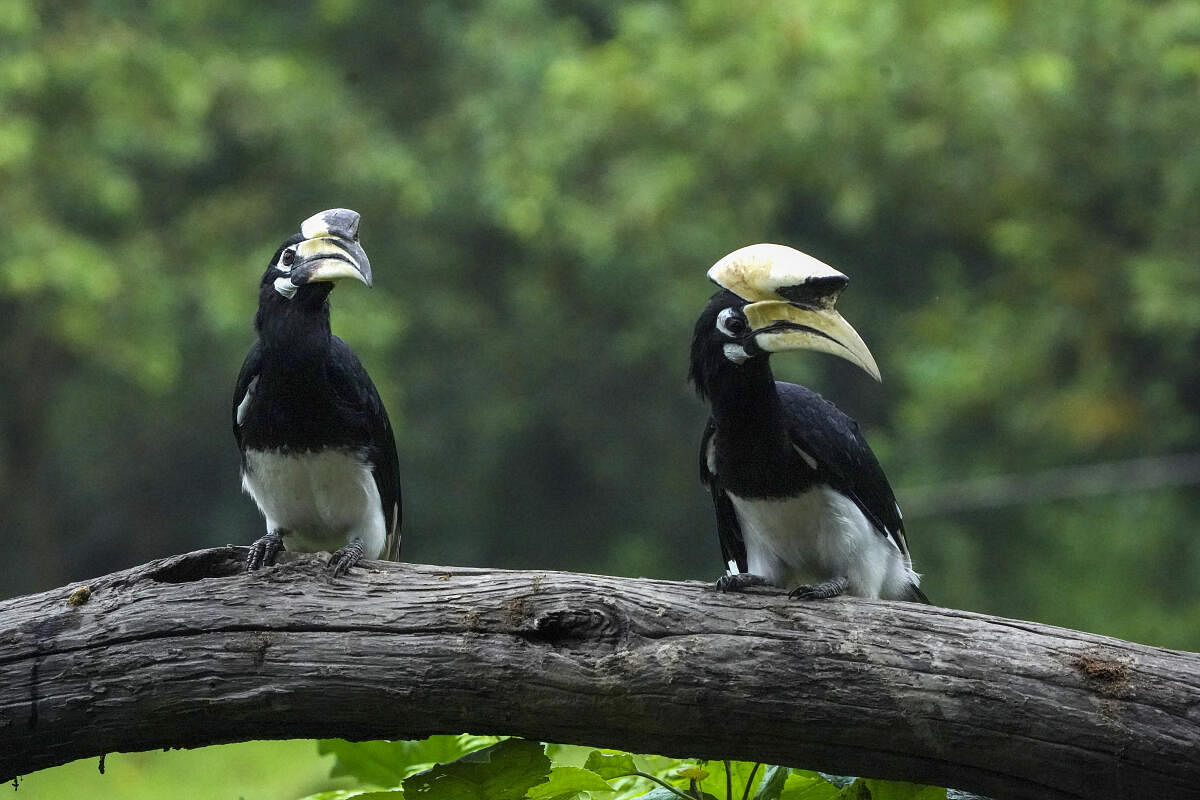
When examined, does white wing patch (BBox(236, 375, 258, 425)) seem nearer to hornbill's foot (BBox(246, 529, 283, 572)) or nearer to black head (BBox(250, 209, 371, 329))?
black head (BBox(250, 209, 371, 329))

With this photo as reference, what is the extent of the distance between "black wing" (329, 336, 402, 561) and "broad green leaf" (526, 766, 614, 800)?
3.61 ft

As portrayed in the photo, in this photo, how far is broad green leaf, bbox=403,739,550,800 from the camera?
6.07 feet

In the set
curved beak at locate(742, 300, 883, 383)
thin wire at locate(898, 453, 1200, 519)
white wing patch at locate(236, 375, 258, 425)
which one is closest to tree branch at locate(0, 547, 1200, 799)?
curved beak at locate(742, 300, 883, 383)

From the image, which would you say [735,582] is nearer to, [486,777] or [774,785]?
[774,785]

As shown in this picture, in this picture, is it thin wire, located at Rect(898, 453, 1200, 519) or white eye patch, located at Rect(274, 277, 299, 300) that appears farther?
thin wire, located at Rect(898, 453, 1200, 519)

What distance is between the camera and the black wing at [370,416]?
9.04ft

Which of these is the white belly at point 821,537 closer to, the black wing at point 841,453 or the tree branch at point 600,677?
the black wing at point 841,453

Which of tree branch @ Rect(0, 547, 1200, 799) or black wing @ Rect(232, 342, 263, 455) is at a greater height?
black wing @ Rect(232, 342, 263, 455)

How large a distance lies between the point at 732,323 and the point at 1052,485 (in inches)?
213

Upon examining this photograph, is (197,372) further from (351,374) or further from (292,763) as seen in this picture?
(351,374)

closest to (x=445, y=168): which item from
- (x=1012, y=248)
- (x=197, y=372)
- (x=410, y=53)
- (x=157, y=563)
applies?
(x=410, y=53)

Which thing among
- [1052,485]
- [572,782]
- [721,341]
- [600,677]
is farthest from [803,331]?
[1052,485]

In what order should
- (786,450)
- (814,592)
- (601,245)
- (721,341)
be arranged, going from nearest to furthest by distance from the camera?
(814,592) → (721,341) → (786,450) → (601,245)

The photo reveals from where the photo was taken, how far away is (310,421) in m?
2.71
